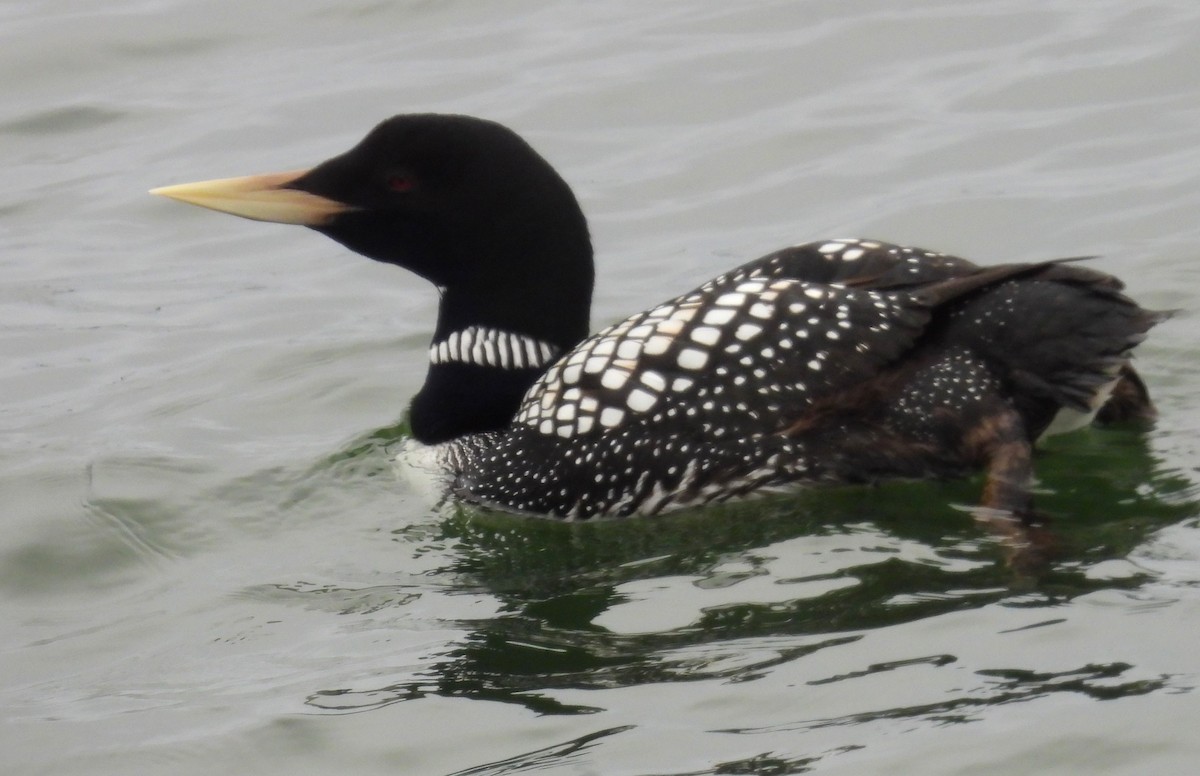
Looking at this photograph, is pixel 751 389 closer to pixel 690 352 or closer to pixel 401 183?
pixel 690 352

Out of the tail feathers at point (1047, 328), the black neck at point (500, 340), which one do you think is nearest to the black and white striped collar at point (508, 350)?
the black neck at point (500, 340)

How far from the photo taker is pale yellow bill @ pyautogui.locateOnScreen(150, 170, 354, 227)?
5199 millimetres

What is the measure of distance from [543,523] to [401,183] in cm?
107

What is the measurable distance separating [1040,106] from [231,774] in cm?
562

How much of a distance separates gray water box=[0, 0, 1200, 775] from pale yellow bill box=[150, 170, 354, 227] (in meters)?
0.83

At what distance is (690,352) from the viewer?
4.79m

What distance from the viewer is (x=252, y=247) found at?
8.13 m

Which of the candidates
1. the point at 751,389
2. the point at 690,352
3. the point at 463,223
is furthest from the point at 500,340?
the point at 751,389

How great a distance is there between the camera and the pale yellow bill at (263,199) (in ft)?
17.1

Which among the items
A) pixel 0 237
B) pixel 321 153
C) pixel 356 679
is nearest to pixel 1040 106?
pixel 321 153

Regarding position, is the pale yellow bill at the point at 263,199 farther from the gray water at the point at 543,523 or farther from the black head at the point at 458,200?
the gray water at the point at 543,523

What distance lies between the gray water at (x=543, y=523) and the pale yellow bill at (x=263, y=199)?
83 cm

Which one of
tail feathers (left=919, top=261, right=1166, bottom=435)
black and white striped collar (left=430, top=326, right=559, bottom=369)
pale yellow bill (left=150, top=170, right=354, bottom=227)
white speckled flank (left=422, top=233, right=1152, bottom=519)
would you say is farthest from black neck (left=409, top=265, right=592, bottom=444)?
tail feathers (left=919, top=261, right=1166, bottom=435)

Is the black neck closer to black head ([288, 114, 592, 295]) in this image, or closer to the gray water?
black head ([288, 114, 592, 295])
